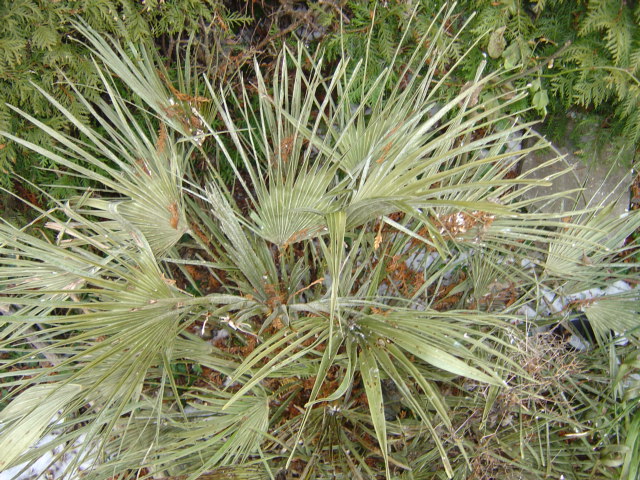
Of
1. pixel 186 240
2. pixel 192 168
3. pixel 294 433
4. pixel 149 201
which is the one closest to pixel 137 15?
pixel 192 168

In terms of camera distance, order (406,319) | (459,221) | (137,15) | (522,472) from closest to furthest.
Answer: (406,319) → (459,221) → (522,472) → (137,15)

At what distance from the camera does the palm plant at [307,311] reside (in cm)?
93

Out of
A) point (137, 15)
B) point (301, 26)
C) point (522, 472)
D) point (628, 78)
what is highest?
point (137, 15)

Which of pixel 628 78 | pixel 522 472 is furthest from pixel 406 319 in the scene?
pixel 628 78

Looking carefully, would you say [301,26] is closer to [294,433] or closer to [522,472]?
[294,433]

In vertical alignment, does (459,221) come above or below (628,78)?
below

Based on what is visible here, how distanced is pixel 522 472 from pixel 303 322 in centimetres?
74

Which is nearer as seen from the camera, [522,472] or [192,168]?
[522,472]

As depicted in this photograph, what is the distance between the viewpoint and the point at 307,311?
1.22 metres

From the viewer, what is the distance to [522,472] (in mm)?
1247

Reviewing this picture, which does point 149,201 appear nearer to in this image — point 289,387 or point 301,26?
point 289,387

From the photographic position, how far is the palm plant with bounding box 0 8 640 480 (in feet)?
3.06

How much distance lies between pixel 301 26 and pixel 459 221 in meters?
0.95

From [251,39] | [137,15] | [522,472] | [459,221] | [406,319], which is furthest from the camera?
[251,39]
